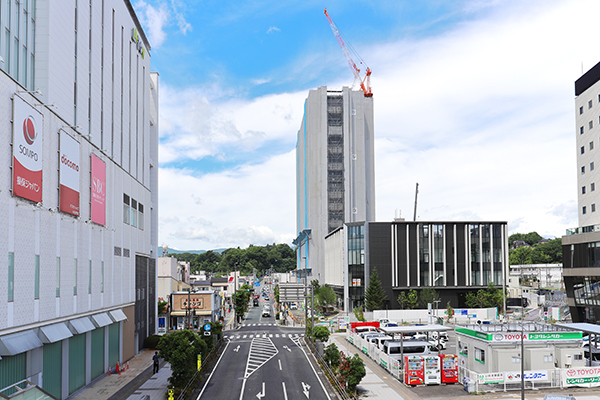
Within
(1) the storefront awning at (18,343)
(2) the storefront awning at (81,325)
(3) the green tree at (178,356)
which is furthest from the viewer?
(2) the storefront awning at (81,325)

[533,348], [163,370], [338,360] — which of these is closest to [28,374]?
[163,370]

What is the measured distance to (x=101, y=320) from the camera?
128ft

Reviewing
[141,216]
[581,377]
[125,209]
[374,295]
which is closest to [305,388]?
[581,377]

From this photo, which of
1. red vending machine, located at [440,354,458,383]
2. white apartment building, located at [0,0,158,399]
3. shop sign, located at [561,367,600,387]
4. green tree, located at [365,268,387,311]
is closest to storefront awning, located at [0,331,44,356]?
white apartment building, located at [0,0,158,399]

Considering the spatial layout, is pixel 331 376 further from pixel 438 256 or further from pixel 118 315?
pixel 438 256

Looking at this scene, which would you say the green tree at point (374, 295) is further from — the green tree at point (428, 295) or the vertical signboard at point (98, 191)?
the vertical signboard at point (98, 191)

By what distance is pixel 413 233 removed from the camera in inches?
3696

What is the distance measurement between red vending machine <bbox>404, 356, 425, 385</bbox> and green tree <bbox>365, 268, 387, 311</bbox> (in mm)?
51598

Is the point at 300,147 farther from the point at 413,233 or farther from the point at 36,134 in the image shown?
the point at 36,134

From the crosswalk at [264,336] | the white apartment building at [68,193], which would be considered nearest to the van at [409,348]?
the crosswalk at [264,336]

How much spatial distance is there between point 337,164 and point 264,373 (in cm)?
11797

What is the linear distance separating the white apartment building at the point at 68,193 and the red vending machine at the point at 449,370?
2625 cm

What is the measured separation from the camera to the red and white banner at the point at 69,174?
105 feet

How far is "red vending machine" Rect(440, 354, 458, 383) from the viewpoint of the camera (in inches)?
1423
